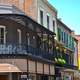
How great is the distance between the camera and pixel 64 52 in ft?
184

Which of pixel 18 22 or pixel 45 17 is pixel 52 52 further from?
pixel 18 22

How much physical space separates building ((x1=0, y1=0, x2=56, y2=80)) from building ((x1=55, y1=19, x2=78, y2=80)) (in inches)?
251

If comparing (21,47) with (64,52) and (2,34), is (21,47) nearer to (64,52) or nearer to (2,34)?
(2,34)

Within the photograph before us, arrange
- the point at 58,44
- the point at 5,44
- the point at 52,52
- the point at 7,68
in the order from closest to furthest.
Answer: the point at 7,68 → the point at 5,44 → the point at 52,52 → the point at 58,44

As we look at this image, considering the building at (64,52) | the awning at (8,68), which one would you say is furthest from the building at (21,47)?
the building at (64,52)

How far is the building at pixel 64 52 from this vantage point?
50200mm

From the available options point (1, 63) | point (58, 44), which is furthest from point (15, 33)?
point (58, 44)

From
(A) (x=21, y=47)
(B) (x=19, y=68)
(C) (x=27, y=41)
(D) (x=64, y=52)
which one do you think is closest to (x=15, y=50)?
(A) (x=21, y=47)

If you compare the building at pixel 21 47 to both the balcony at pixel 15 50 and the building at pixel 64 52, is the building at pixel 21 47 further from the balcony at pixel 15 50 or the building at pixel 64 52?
the building at pixel 64 52

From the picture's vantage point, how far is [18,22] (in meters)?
34.9

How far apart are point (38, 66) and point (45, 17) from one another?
11.8m

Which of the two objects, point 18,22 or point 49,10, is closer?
point 18,22

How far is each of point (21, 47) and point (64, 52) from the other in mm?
23247

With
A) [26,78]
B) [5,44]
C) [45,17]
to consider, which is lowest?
[26,78]
